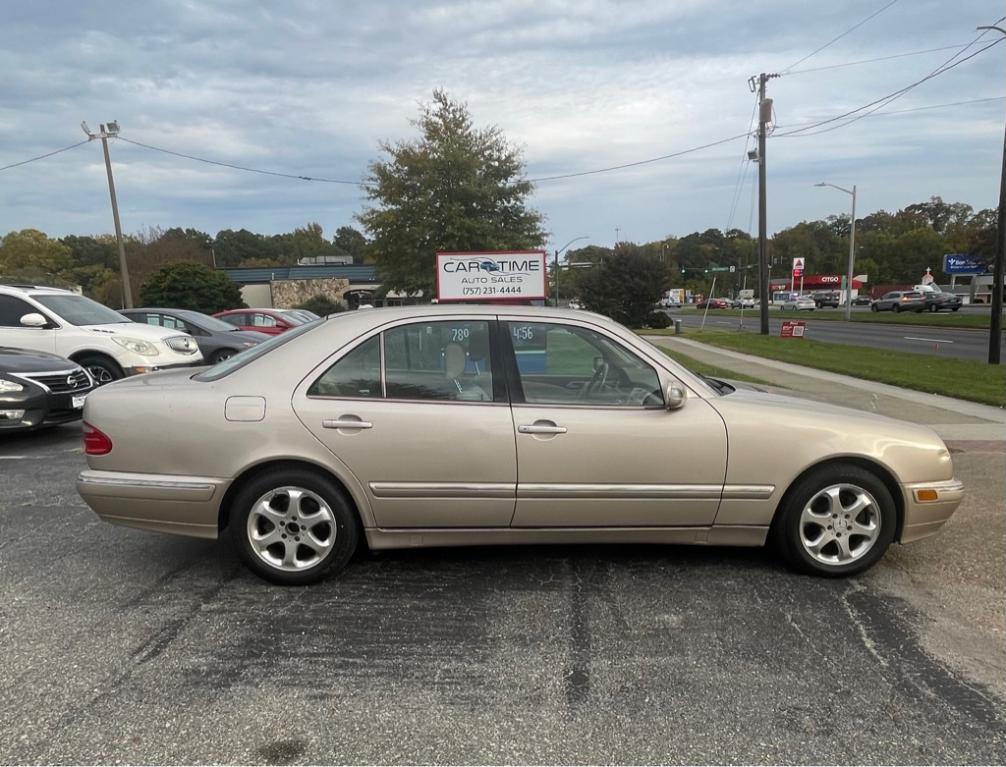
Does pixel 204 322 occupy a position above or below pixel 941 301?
above

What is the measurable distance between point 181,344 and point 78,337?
4.08ft

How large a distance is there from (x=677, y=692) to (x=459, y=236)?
20.7 meters

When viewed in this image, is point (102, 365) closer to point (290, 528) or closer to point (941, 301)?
point (290, 528)

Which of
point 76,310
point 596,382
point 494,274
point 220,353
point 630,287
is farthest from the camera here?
point 630,287

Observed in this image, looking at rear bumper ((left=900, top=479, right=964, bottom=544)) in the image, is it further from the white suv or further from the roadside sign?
the roadside sign

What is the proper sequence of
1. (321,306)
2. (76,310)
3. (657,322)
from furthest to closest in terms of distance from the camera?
(321,306)
(657,322)
(76,310)

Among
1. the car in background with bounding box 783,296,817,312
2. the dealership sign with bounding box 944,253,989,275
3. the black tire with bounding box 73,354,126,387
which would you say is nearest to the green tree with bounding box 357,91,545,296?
the black tire with bounding box 73,354,126,387

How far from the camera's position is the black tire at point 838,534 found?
355 centimetres

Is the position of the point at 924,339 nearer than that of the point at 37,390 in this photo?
No

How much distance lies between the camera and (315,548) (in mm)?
3473

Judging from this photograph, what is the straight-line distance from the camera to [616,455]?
343 cm

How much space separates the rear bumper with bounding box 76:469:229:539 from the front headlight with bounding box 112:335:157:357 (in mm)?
6004

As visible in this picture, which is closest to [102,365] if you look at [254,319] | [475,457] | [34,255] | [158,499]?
[158,499]

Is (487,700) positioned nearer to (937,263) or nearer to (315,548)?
(315,548)
